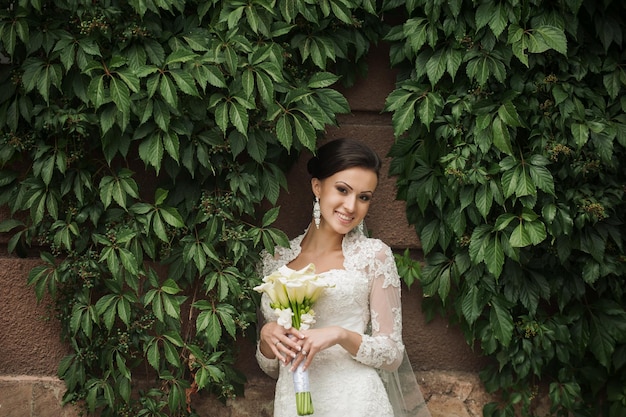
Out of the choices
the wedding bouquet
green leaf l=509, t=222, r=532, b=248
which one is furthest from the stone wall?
the wedding bouquet

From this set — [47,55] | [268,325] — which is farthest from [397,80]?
[47,55]

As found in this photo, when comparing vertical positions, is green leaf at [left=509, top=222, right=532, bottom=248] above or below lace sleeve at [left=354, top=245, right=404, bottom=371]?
above

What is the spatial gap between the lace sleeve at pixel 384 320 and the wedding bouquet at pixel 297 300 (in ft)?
0.79

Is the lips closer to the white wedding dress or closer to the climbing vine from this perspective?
the white wedding dress

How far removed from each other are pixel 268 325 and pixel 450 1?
1.43 metres

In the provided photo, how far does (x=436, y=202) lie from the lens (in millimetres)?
3127

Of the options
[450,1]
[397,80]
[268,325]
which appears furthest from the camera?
[397,80]

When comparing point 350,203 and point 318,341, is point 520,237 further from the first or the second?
point 318,341

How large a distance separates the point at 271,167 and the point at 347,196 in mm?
336

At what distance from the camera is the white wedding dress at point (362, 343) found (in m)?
2.79

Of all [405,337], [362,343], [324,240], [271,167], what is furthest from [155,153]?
[405,337]

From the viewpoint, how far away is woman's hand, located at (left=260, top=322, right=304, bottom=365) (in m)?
2.66

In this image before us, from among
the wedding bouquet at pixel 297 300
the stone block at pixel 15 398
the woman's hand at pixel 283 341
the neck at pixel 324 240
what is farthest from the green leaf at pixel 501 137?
the stone block at pixel 15 398

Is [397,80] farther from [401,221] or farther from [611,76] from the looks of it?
[611,76]
